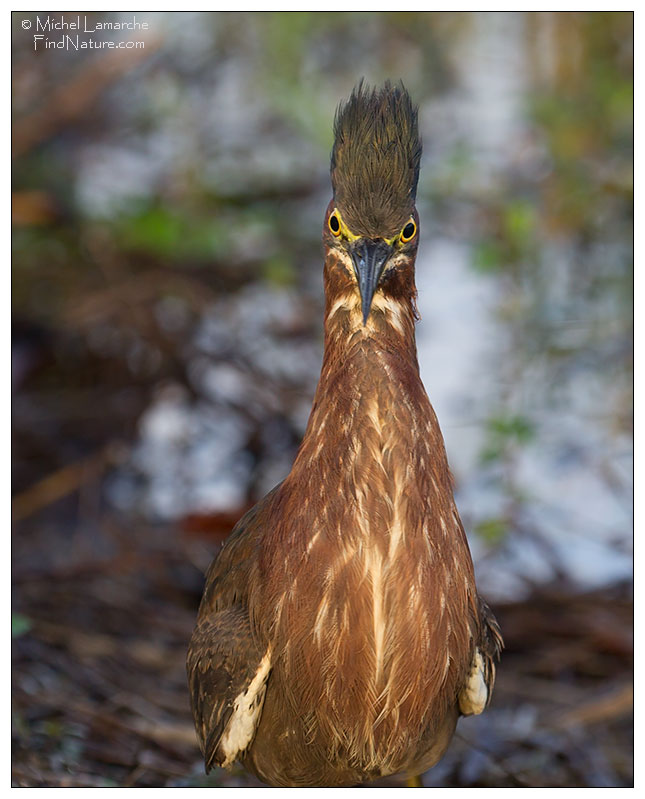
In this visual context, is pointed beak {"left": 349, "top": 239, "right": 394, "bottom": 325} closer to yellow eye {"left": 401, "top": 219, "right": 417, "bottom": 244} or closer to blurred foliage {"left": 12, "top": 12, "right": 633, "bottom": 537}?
yellow eye {"left": 401, "top": 219, "right": 417, "bottom": 244}

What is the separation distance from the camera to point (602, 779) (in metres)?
3.48

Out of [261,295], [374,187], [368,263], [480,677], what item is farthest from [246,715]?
[261,295]

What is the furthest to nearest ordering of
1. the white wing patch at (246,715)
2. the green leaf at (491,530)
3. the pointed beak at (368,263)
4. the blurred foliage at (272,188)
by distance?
1. the blurred foliage at (272,188)
2. the green leaf at (491,530)
3. the white wing patch at (246,715)
4. the pointed beak at (368,263)

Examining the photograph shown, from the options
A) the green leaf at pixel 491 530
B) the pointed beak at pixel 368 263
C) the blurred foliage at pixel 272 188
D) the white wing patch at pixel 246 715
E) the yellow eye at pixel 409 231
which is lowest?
the white wing patch at pixel 246 715

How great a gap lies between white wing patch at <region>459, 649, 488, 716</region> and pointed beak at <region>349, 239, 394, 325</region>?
3.32 ft

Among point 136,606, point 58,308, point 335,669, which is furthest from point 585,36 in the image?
point 335,669

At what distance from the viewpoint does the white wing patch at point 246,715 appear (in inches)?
101

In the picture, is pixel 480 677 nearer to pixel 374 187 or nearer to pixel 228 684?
pixel 228 684

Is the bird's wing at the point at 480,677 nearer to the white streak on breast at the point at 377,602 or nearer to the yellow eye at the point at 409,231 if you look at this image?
the white streak on breast at the point at 377,602

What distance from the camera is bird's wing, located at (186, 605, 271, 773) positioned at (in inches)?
101

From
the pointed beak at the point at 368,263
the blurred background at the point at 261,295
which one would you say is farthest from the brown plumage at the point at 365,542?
the blurred background at the point at 261,295

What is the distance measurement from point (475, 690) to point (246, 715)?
61 centimetres

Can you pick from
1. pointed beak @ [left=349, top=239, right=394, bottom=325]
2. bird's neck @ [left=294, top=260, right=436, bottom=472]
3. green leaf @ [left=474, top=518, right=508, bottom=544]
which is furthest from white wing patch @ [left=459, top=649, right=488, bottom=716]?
green leaf @ [left=474, top=518, right=508, bottom=544]

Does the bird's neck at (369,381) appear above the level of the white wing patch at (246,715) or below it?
above
